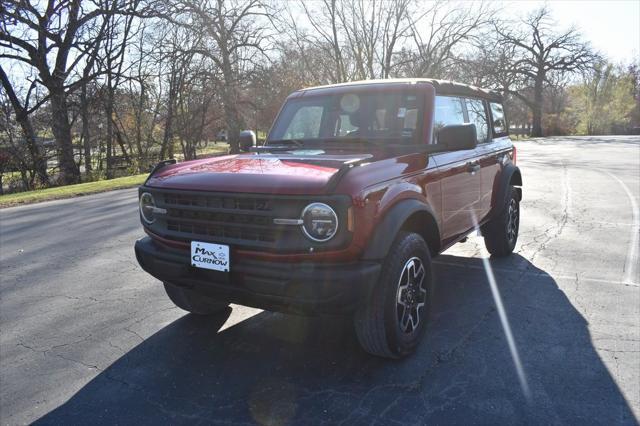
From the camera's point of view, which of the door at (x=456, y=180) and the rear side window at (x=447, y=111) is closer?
the door at (x=456, y=180)

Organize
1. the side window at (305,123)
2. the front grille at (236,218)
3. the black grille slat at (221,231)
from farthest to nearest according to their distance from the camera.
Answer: the side window at (305,123) → the black grille slat at (221,231) → the front grille at (236,218)

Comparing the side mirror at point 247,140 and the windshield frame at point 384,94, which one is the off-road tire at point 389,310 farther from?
the side mirror at point 247,140

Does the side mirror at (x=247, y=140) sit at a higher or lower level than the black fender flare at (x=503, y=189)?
higher

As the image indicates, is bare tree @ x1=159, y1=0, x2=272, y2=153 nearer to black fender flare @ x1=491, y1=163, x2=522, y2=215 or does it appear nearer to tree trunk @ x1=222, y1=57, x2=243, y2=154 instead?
tree trunk @ x1=222, y1=57, x2=243, y2=154

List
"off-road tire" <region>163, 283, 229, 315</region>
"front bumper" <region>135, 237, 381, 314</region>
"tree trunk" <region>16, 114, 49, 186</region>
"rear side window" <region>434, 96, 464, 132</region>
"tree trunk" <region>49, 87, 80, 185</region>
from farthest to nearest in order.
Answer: "tree trunk" <region>49, 87, 80, 185</region> → "tree trunk" <region>16, 114, 49, 186</region> → "rear side window" <region>434, 96, 464, 132</region> → "off-road tire" <region>163, 283, 229, 315</region> → "front bumper" <region>135, 237, 381, 314</region>

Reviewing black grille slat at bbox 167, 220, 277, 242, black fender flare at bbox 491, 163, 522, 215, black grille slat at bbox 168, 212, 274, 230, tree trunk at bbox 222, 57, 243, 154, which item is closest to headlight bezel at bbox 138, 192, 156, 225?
black grille slat at bbox 167, 220, 277, 242

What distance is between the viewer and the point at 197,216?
121 inches

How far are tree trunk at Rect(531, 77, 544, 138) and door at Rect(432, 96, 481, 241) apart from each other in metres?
59.8

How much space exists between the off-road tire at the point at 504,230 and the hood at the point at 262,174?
272 cm

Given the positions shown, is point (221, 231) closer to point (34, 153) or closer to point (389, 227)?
point (389, 227)

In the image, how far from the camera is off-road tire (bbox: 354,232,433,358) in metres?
2.90

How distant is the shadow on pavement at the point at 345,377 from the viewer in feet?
8.62

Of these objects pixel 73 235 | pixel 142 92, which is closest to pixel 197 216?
pixel 73 235

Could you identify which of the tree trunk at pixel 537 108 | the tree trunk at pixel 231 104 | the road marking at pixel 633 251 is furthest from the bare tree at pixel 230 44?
the tree trunk at pixel 537 108
